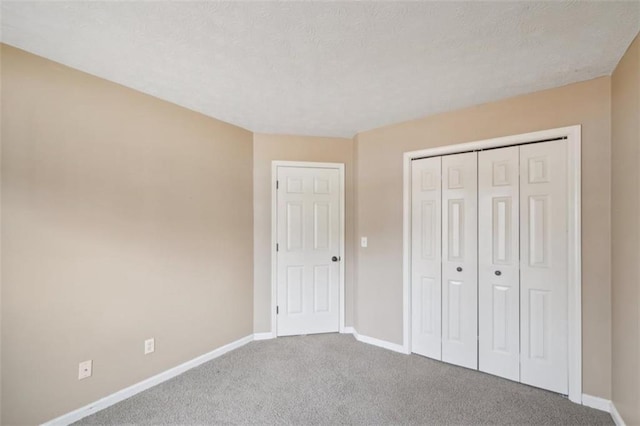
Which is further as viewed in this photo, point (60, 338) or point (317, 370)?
point (317, 370)

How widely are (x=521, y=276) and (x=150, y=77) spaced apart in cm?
329

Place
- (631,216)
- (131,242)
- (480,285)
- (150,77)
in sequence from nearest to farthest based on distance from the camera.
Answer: (631,216) → (150,77) → (131,242) → (480,285)

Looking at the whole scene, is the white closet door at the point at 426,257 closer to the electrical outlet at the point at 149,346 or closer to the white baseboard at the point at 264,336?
the white baseboard at the point at 264,336

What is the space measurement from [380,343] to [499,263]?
4.85ft

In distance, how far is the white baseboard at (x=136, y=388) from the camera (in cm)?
195

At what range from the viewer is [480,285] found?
2633mm

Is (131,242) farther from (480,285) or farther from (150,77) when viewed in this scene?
(480,285)

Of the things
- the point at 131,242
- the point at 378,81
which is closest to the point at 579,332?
the point at 378,81

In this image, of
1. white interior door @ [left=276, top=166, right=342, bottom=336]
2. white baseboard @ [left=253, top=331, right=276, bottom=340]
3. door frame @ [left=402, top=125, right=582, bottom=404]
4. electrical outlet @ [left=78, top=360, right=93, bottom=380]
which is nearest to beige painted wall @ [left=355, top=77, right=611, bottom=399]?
door frame @ [left=402, top=125, right=582, bottom=404]

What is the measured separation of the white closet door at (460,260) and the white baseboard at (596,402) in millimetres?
735

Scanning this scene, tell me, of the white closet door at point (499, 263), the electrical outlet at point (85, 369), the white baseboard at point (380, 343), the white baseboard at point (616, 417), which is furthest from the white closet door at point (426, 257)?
the electrical outlet at point (85, 369)

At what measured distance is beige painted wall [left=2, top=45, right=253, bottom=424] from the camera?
69.4 inches

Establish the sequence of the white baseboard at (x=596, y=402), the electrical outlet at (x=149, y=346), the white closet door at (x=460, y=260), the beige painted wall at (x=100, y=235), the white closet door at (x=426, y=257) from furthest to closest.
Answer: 1. the white closet door at (x=426, y=257)
2. the white closet door at (x=460, y=260)
3. the electrical outlet at (x=149, y=346)
4. the white baseboard at (x=596, y=402)
5. the beige painted wall at (x=100, y=235)

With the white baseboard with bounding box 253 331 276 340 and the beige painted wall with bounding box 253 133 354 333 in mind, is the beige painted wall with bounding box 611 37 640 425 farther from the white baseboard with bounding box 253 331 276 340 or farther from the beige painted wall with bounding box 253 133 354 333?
the white baseboard with bounding box 253 331 276 340
